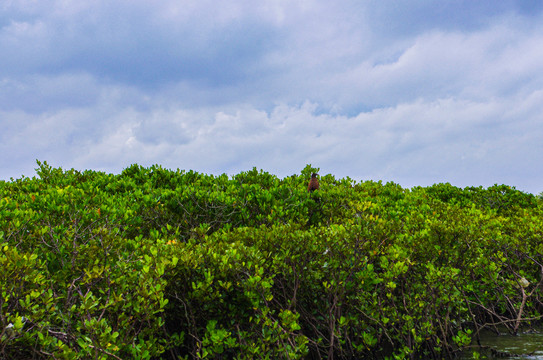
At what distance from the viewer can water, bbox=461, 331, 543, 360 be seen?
6.18 metres

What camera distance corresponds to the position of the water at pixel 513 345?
618 cm

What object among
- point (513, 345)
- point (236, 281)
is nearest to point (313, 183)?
point (236, 281)

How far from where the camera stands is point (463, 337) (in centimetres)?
571

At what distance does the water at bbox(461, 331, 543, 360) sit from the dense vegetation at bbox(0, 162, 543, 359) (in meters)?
0.48

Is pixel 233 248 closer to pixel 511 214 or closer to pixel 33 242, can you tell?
pixel 33 242

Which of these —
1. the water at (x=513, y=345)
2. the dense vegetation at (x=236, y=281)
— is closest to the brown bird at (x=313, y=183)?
the dense vegetation at (x=236, y=281)

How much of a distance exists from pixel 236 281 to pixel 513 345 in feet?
16.7

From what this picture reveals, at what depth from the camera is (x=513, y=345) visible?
676 centimetres

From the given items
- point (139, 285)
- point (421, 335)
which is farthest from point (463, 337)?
point (139, 285)

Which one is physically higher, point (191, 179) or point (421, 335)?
point (191, 179)

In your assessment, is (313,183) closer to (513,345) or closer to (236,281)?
(236,281)

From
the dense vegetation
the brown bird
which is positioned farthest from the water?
the brown bird

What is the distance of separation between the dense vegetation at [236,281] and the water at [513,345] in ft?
1.56

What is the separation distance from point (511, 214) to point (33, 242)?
41.6 ft
